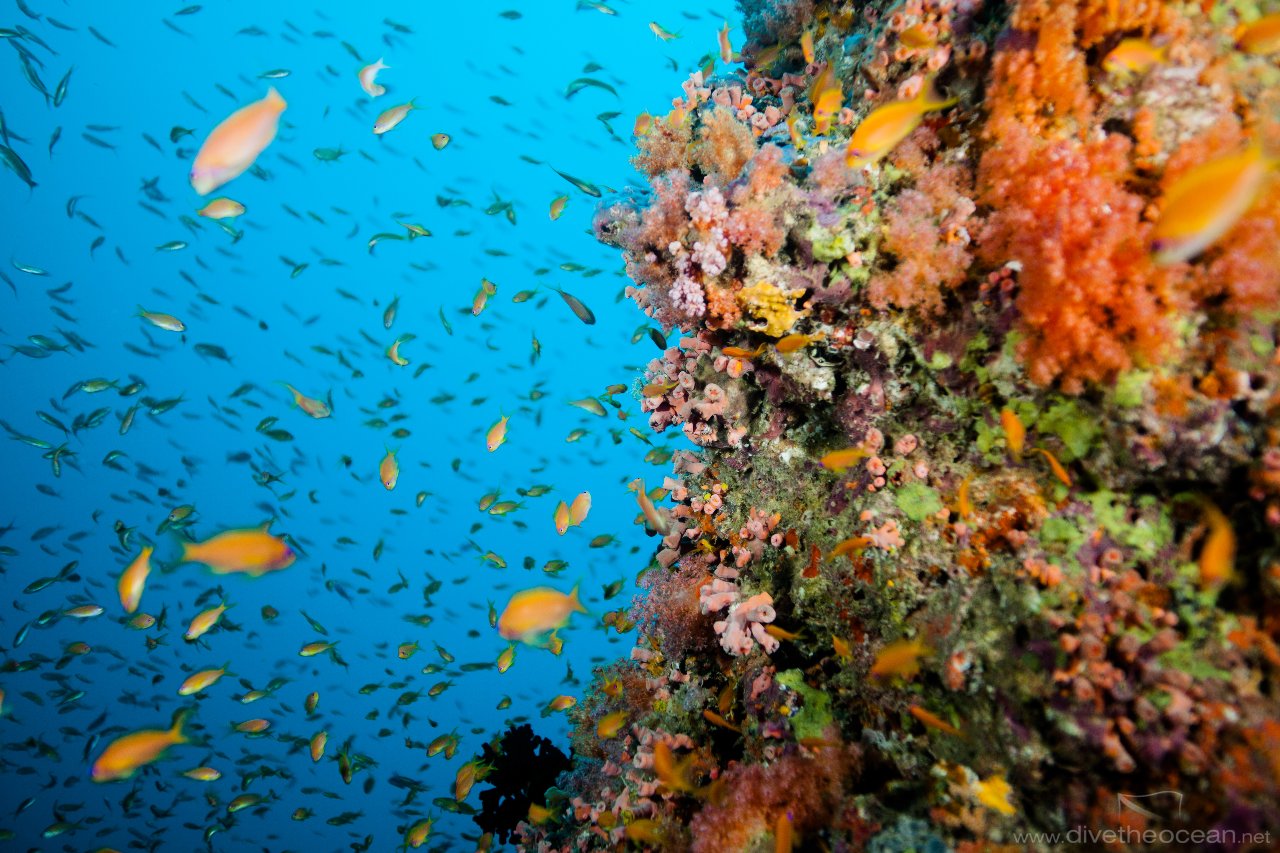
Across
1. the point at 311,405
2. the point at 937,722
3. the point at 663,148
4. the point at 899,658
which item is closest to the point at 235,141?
the point at 663,148

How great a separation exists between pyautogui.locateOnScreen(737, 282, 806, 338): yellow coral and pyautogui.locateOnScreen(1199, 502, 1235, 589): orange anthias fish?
8.22 ft

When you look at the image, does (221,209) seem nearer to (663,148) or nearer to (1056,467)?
(663,148)

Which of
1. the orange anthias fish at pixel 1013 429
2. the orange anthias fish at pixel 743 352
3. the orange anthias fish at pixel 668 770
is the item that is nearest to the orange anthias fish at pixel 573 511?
the orange anthias fish at pixel 743 352

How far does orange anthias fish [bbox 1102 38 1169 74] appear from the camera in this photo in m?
2.83

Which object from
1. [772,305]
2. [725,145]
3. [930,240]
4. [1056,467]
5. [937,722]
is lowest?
[937,722]

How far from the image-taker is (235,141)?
3.44m

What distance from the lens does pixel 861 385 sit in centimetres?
414

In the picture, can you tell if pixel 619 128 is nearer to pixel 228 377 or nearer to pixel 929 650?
pixel 228 377

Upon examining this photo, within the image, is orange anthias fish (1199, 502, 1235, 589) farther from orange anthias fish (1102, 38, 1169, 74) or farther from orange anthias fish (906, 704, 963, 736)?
orange anthias fish (1102, 38, 1169, 74)

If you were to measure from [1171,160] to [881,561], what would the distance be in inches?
104

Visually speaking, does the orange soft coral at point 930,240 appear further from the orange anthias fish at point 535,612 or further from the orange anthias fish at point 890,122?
the orange anthias fish at point 535,612

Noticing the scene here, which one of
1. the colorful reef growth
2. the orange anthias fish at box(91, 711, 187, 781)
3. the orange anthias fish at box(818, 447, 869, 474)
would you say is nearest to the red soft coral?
the colorful reef growth

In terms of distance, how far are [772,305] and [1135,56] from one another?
2.25 meters

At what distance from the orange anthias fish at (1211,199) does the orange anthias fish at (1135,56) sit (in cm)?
135
